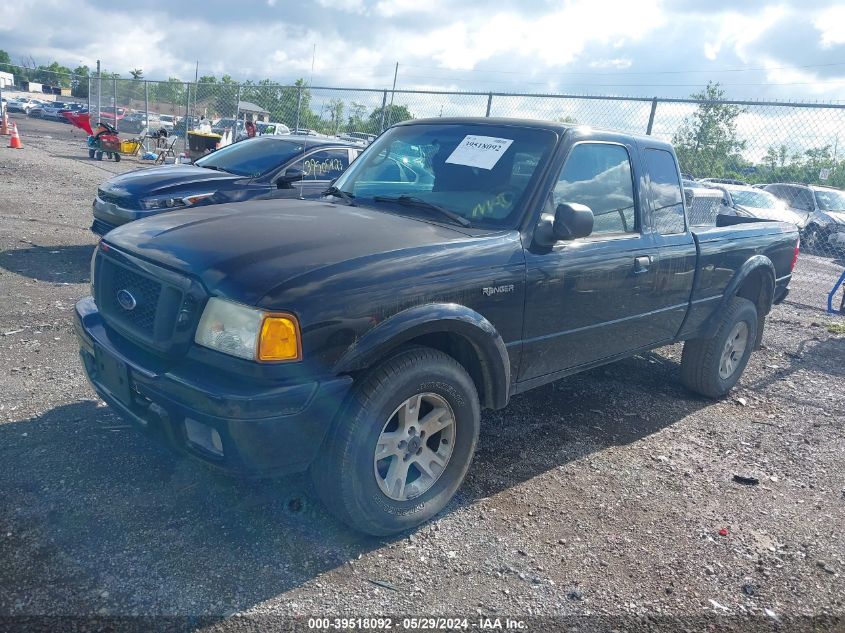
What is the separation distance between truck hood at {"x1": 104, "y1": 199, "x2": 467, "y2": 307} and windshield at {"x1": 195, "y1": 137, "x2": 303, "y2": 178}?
14.4 feet

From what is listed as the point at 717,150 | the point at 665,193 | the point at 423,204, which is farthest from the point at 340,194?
the point at 717,150

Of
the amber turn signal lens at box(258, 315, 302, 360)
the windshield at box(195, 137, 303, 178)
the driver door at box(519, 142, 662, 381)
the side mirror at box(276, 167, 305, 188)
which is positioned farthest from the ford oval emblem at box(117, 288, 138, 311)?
the windshield at box(195, 137, 303, 178)

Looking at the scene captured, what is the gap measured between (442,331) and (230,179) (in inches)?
208

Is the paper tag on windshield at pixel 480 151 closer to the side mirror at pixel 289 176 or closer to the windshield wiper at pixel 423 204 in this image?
the windshield wiper at pixel 423 204

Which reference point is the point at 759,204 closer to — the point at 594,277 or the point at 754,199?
the point at 754,199

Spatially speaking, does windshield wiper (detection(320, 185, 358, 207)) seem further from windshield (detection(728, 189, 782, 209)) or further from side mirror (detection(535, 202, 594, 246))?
windshield (detection(728, 189, 782, 209))

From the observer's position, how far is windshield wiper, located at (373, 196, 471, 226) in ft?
11.4

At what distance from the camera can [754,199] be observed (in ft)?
52.7

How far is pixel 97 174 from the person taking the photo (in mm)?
16250

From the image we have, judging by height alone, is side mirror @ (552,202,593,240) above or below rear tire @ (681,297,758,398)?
above

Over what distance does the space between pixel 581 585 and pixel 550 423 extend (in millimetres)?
1719

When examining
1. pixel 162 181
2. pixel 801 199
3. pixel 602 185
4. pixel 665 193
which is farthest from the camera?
pixel 801 199

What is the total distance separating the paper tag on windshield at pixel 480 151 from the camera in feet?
12.0

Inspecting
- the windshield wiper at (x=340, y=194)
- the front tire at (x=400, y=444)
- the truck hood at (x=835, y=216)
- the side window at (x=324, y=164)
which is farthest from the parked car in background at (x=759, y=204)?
the front tire at (x=400, y=444)
